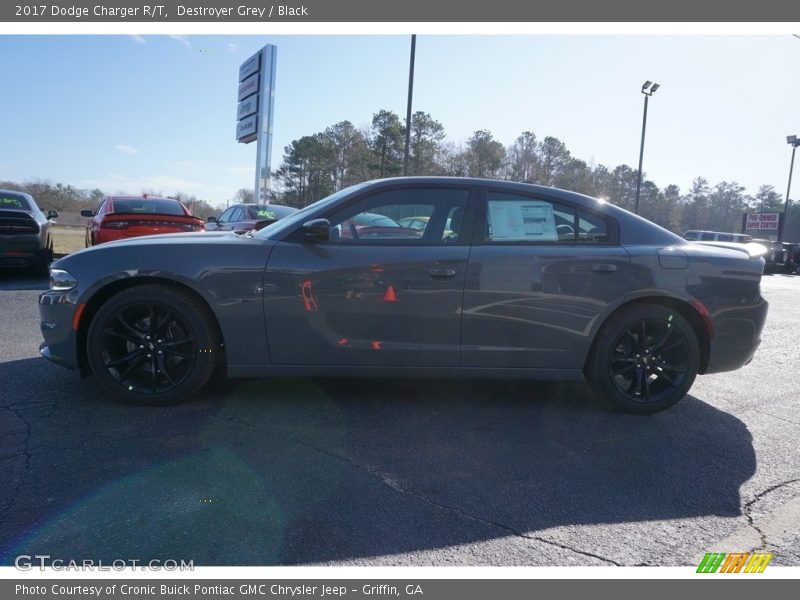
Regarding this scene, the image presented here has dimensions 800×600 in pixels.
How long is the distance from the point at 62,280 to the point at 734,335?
4558 mm

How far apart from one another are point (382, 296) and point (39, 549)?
7.22ft

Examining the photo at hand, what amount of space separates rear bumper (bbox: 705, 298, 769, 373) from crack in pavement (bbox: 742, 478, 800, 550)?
1103 mm

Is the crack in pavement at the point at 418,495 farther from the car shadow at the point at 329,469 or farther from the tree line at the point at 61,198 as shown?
the tree line at the point at 61,198

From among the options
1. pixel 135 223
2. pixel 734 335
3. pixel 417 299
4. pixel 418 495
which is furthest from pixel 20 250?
pixel 734 335

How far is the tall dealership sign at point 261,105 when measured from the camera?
67.8 ft

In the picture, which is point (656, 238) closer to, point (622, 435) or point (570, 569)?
point (622, 435)

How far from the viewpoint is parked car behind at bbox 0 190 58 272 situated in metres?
9.41

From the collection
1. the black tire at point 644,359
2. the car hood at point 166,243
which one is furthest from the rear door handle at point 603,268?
the car hood at point 166,243

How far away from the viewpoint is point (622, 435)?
3.69 metres

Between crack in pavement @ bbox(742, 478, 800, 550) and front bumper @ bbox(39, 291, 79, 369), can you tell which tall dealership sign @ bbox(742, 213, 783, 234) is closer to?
crack in pavement @ bbox(742, 478, 800, 550)

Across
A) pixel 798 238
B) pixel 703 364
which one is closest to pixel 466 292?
pixel 703 364

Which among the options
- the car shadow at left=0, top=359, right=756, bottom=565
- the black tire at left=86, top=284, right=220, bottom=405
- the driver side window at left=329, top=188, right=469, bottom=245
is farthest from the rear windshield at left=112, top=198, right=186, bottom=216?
the driver side window at left=329, top=188, right=469, bottom=245

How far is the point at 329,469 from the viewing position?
2990mm
